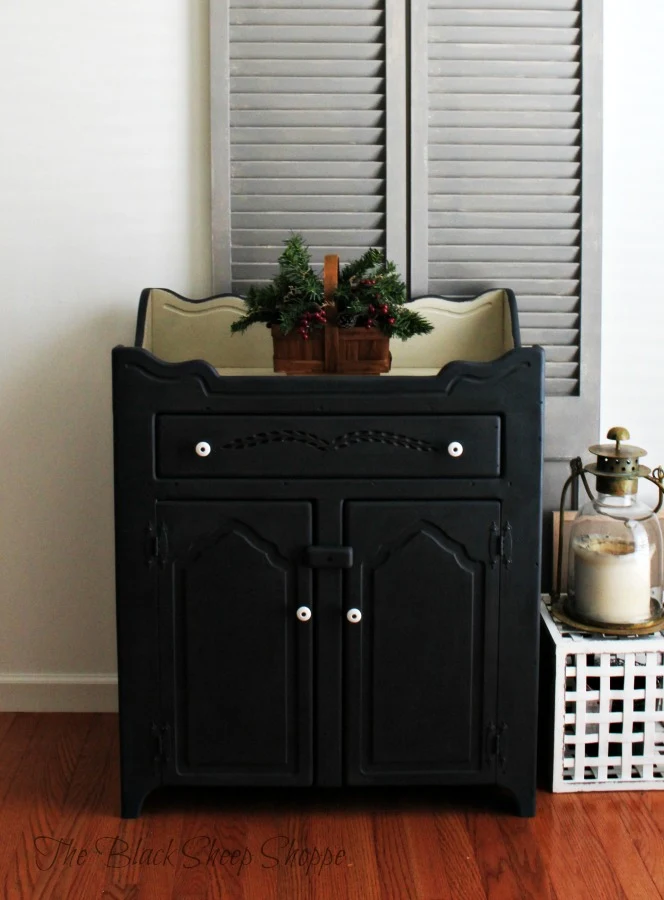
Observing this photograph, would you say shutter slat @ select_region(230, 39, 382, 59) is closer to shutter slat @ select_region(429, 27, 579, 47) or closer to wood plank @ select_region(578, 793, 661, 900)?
shutter slat @ select_region(429, 27, 579, 47)

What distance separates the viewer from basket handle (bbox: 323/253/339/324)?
2020mm

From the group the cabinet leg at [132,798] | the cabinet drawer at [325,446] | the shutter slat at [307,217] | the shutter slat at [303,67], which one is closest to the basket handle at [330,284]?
the cabinet drawer at [325,446]

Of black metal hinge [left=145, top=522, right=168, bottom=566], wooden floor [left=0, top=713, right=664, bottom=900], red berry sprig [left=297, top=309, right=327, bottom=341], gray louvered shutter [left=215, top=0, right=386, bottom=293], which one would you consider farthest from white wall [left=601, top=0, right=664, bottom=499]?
black metal hinge [left=145, top=522, right=168, bottom=566]

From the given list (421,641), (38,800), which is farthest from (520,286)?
(38,800)

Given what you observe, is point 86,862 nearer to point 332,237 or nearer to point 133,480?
point 133,480

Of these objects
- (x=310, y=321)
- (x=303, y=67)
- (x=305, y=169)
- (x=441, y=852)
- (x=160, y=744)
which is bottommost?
(x=441, y=852)

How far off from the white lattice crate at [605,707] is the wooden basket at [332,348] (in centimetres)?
70

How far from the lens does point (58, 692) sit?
8.30 ft

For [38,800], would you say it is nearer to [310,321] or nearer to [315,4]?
[310,321]

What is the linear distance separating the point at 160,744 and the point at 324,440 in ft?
2.28

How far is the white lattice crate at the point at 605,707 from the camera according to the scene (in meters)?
2.10

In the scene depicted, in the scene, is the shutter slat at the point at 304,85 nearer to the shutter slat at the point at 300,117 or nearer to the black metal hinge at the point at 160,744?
the shutter slat at the point at 300,117

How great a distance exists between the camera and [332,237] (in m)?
2.35

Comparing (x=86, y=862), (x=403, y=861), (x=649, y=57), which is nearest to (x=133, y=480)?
(x=86, y=862)
